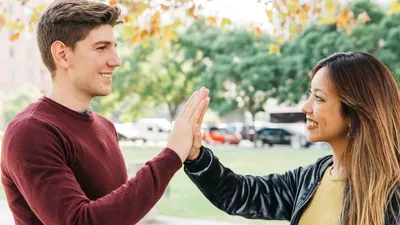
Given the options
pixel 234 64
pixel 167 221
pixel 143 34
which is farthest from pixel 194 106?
pixel 234 64

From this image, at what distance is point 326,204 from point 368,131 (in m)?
0.33

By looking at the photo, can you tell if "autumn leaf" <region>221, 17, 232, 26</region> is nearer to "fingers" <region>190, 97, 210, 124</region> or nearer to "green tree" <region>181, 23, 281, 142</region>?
"fingers" <region>190, 97, 210, 124</region>

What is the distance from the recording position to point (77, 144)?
5.93 feet

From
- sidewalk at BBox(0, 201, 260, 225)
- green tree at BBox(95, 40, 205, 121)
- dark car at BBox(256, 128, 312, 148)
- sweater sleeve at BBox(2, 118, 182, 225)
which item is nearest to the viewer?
sweater sleeve at BBox(2, 118, 182, 225)

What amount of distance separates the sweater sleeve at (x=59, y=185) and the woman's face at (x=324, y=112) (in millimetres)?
694

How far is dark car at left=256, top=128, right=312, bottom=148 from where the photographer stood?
30.5 meters

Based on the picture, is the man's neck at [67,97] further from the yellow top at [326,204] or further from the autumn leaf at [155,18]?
the autumn leaf at [155,18]

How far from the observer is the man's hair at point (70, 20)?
1837 mm

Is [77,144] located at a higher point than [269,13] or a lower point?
lower

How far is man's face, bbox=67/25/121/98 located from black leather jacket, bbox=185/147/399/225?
0.52 metres

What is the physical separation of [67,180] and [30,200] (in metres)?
0.14

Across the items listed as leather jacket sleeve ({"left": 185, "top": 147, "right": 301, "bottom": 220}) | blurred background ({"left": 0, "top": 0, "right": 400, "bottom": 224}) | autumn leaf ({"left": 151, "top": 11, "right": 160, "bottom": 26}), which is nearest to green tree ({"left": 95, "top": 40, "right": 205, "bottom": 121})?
blurred background ({"left": 0, "top": 0, "right": 400, "bottom": 224})

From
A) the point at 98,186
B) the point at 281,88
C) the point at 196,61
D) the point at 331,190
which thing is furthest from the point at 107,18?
the point at 196,61

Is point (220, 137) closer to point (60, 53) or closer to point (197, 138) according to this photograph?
point (197, 138)
